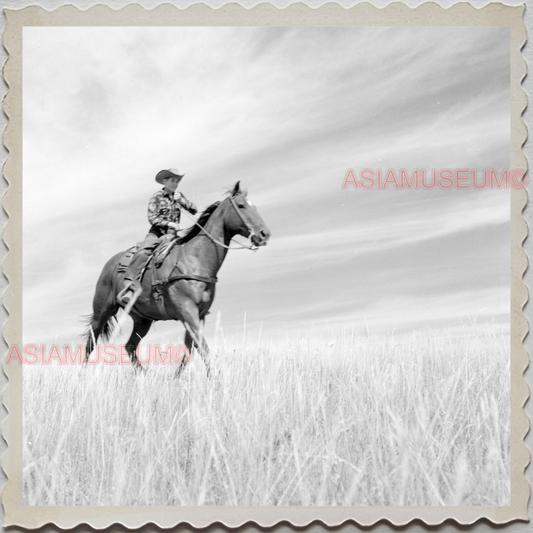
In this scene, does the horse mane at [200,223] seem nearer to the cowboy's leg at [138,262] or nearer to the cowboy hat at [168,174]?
the cowboy's leg at [138,262]

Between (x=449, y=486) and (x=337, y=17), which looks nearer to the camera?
(x=449, y=486)

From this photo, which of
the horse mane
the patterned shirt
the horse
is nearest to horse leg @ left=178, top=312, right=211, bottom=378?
the horse

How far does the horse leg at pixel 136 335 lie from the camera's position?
18.0ft

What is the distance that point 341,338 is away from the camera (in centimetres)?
558

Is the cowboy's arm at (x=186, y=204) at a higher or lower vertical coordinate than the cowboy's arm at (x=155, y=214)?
higher

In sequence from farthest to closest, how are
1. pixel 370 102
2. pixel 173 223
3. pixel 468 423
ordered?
pixel 173 223 → pixel 370 102 → pixel 468 423

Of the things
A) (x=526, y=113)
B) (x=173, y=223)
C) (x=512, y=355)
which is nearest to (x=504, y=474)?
(x=512, y=355)

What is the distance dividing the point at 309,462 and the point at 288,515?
0.42m

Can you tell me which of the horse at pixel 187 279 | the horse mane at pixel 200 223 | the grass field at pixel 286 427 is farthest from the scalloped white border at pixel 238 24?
the horse mane at pixel 200 223

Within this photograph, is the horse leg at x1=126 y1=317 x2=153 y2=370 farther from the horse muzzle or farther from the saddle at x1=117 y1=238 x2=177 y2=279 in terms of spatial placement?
the horse muzzle

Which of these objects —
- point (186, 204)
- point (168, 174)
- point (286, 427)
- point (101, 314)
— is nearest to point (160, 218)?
point (186, 204)

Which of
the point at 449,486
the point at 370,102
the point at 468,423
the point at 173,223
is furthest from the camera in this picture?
the point at 173,223

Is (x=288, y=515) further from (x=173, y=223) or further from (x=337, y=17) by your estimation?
(x=337, y=17)

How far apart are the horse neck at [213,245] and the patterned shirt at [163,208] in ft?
1.43
